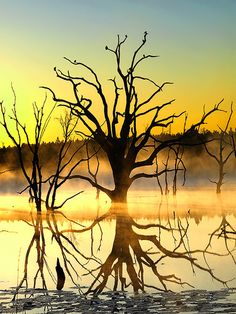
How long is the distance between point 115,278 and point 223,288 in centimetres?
137

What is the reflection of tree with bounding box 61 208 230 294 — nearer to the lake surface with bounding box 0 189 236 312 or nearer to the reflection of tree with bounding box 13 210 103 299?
the lake surface with bounding box 0 189 236 312

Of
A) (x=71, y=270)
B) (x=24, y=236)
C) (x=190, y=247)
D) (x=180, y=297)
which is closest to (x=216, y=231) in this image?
(x=190, y=247)

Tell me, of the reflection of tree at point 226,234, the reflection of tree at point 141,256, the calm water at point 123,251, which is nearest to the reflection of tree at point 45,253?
the calm water at point 123,251

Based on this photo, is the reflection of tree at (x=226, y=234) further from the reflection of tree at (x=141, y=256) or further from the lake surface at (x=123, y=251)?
the reflection of tree at (x=141, y=256)

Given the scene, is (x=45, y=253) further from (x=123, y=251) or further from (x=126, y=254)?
(x=126, y=254)

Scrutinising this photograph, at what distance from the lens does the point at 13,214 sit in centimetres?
1956

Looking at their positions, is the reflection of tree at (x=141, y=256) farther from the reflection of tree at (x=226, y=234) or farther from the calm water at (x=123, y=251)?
the reflection of tree at (x=226, y=234)

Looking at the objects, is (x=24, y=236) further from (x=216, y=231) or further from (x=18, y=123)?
(x=18, y=123)

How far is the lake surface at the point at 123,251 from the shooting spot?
8461 millimetres

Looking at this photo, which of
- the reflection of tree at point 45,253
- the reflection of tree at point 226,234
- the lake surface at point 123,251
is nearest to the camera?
the lake surface at point 123,251

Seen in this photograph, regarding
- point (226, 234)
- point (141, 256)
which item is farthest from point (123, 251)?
point (226, 234)

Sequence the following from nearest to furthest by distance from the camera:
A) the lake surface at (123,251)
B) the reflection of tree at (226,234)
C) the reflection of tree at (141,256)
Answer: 1. the reflection of tree at (141,256)
2. the lake surface at (123,251)
3. the reflection of tree at (226,234)

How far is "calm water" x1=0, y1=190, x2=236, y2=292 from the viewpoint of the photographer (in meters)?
8.53

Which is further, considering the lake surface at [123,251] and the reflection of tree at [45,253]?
the reflection of tree at [45,253]
